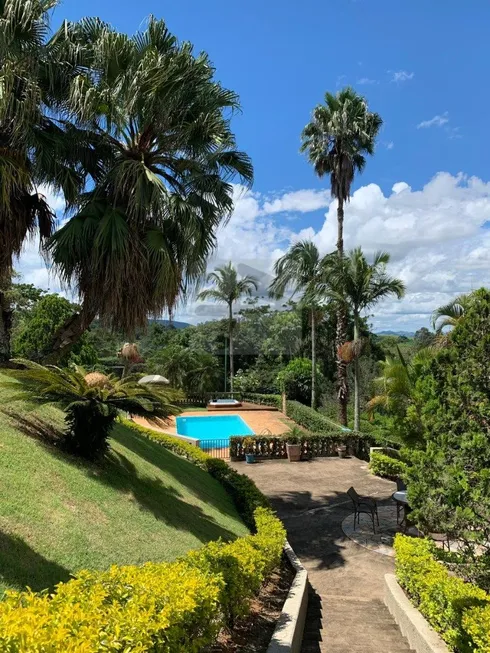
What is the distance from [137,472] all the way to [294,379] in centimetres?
2155

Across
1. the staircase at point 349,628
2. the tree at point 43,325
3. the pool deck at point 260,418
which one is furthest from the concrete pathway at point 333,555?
the tree at point 43,325

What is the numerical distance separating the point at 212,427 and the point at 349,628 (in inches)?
815

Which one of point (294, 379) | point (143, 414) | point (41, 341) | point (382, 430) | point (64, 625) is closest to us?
point (64, 625)

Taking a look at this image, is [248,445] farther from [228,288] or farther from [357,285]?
[228,288]

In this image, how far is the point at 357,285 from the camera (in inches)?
650

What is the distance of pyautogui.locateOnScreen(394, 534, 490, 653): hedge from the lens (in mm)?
3648

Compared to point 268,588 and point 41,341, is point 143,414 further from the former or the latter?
point 41,341

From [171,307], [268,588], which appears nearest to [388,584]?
[268,588]

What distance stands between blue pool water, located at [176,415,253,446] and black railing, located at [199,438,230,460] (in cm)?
487

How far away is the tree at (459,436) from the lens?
3504 millimetres

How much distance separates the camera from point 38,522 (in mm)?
4328

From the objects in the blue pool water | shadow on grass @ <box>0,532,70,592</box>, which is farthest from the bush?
shadow on grass @ <box>0,532,70,592</box>

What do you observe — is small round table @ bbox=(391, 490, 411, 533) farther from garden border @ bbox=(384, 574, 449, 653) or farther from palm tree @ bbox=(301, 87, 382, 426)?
palm tree @ bbox=(301, 87, 382, 426)

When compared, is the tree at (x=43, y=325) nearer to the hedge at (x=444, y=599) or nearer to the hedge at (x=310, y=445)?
the hedge at (x=310, y=445)
